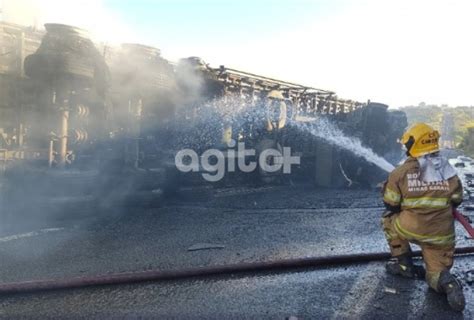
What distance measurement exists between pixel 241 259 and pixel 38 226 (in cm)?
315

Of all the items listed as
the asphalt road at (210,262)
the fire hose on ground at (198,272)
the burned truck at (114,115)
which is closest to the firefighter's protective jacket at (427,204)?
the fire hose on ground at (198,272)

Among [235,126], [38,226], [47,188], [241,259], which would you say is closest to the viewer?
[241,259]

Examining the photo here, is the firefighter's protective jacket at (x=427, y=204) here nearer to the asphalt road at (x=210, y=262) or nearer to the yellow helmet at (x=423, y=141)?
the yellow helmet at (x=423, y=141)

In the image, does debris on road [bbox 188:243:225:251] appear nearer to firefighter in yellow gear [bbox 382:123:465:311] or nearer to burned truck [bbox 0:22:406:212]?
firefighter in yellow gear [bbox 382:123:465:311]

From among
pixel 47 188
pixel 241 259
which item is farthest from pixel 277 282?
pixel 47 188

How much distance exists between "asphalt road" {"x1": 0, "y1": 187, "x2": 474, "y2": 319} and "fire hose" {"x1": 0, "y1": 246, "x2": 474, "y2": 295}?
64mm

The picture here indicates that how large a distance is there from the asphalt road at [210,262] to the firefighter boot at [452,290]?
0.08m

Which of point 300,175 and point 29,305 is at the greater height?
point 300,175

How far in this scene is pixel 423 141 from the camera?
345 cm

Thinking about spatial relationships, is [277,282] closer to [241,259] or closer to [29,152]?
[241,259]

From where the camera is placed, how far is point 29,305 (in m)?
2.95

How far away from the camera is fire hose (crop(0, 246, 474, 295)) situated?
314 centimetres

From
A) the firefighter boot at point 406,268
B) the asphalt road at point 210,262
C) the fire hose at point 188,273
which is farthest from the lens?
the firefighter boot at point 406,268

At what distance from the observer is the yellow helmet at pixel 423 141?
135 inches
